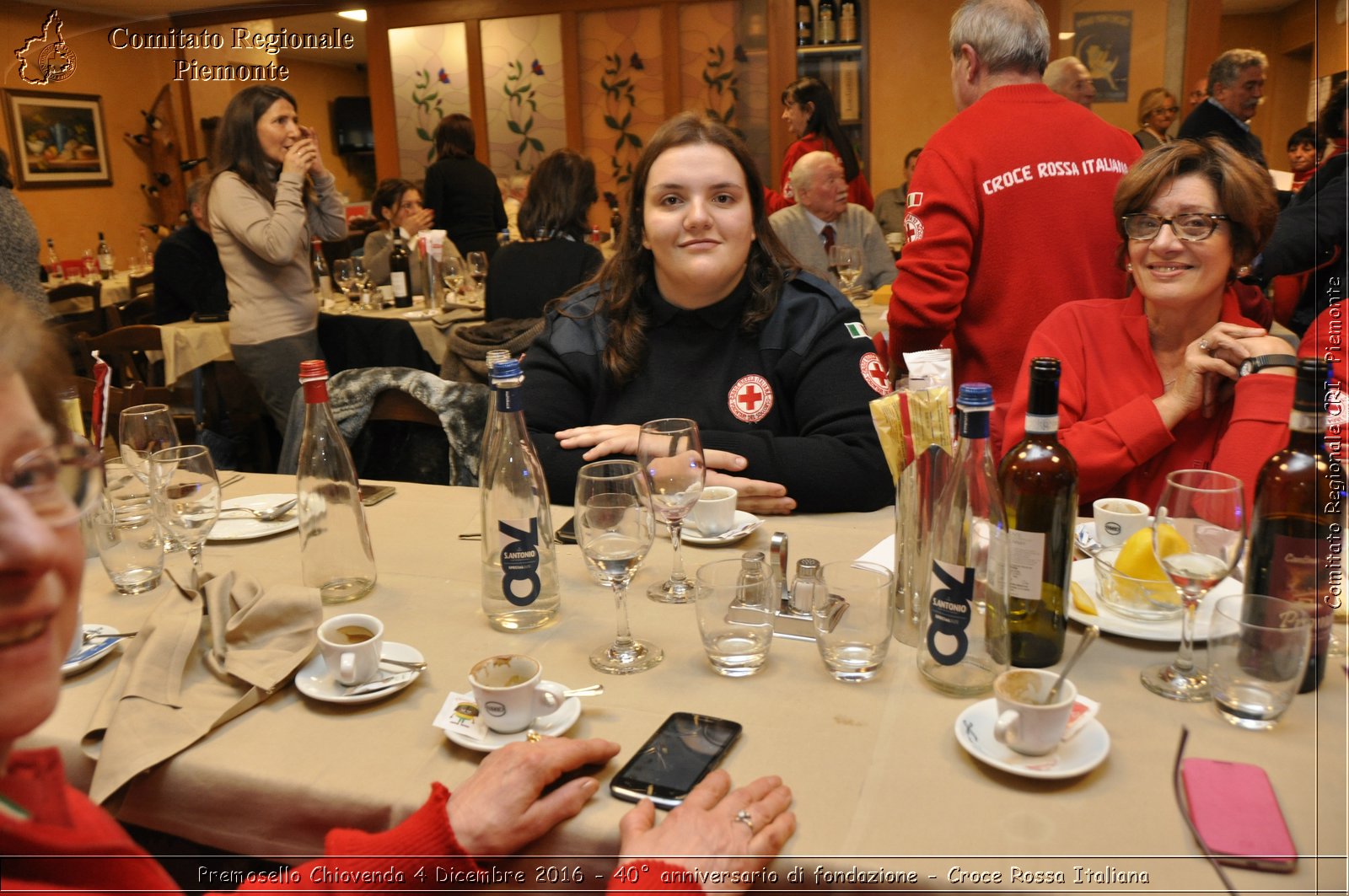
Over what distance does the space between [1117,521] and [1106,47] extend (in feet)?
21.6

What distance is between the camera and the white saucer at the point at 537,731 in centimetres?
103

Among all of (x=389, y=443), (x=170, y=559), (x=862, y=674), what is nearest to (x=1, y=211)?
(x=389, y=443)

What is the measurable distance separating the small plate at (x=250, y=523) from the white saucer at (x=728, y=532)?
0.68 metres

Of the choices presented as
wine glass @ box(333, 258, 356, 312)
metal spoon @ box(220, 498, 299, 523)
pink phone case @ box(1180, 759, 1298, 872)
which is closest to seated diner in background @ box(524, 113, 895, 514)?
metal spoon @ box(220, 498, 299, 523)

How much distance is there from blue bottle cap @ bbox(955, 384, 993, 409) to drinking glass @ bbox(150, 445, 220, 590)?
1.03 meters

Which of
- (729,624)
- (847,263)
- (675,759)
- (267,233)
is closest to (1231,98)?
(847,263)

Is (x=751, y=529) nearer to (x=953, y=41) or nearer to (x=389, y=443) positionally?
(x=389, y=443)

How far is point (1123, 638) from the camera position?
1212 millimetres

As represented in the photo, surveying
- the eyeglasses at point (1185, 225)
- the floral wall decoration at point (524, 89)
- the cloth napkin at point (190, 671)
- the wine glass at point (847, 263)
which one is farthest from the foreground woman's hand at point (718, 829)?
the floral wall decoration at point (524, 89)

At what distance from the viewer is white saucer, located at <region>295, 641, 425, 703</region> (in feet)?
3.70

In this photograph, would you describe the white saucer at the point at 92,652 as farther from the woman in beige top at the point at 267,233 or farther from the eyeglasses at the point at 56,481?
the woman in beige top at the point at 267,233

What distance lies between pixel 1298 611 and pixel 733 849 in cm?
63

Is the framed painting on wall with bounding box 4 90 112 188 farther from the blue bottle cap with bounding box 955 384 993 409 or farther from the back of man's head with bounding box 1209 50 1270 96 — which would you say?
the blue bottle cap with bounding box 955 384 993 409

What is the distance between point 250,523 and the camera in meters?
1.74
